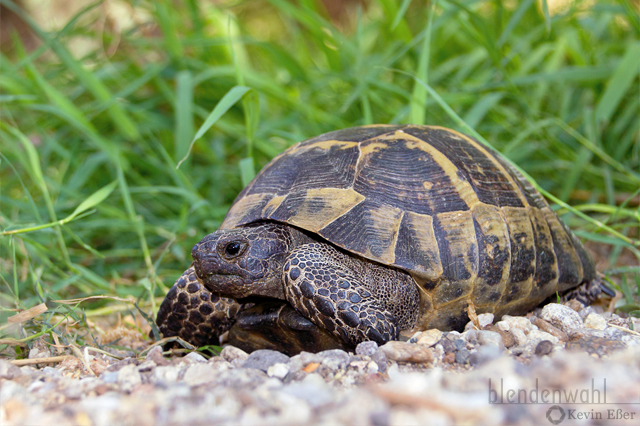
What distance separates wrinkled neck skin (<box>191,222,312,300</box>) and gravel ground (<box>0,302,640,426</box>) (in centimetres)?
37

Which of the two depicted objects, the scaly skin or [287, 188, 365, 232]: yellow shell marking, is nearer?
the scaly skin

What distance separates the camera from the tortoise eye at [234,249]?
207 cm

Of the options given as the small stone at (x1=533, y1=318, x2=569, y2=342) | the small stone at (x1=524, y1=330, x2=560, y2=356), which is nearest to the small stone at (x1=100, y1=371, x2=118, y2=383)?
the small stone at (x1=524, y1=330, x2=560, y2=356)

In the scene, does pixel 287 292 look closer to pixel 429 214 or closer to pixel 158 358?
pixel 158 358

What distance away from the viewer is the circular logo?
109 cm

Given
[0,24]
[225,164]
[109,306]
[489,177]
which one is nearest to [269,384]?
[489,177]

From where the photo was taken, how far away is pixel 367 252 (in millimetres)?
1966

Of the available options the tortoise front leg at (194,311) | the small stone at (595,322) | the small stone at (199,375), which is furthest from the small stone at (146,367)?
the small stone at (595,322)

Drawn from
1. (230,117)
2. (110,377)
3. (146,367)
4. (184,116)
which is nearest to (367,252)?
(146,367)

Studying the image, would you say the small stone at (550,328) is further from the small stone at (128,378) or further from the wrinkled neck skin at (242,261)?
the small stone at (128,378)

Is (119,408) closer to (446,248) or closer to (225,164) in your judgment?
(446,248)

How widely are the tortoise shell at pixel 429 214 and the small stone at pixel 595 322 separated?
276 millimetres

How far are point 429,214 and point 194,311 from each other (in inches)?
42.6

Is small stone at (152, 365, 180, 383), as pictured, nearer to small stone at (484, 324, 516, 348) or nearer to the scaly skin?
the scaly skin
